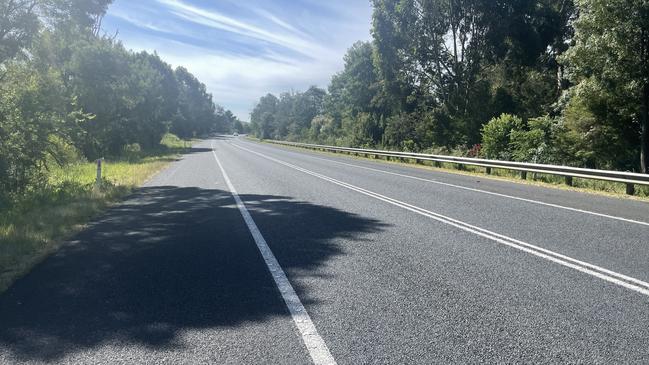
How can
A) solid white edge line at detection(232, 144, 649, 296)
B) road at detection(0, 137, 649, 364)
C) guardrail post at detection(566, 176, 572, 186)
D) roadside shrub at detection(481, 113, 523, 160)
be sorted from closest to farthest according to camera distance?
road at detection(0, 137, 649, 364), solid white edge line at detection(232, 144, 649, 296), guardrail post at detection(566, 176, 572, 186), roadside shrub at detection(481, 113, 523, 160)

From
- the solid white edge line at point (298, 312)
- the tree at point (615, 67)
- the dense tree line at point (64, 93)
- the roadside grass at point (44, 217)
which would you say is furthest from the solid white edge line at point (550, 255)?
the tree at point (615, 67)

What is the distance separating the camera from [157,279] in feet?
16.1

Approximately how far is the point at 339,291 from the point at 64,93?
15553 millimetres

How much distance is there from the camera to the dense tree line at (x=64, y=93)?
11234 millimetres

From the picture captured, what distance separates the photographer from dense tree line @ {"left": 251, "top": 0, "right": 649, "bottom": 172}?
59.8 ft

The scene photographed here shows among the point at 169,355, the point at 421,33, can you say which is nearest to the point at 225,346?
the point at 169,355

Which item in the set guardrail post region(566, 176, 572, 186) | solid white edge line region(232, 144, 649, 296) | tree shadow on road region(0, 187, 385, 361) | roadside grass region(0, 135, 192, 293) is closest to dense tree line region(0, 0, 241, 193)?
roadside grass region(0, 135, 192, 293)

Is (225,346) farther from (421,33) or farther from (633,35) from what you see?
(421,33)

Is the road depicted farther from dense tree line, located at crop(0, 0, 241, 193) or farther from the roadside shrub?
the roadside shrub

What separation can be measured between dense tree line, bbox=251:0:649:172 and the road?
42.1 ft

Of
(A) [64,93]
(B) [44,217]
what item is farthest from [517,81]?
(B) [44,217]

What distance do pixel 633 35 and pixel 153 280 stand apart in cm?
2072

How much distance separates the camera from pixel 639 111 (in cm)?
1973

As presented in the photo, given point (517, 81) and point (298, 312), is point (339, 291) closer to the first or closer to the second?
point (298, 312)
